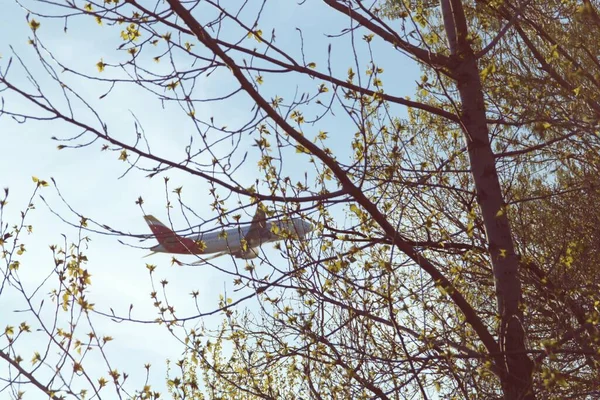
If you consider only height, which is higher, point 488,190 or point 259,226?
point 488,190

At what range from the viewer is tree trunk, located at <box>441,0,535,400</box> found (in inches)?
172

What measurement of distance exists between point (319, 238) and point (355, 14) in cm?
155

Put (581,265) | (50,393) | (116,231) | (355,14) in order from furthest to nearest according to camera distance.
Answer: (581,265) < (355,14) < (116,231) < (50,393)

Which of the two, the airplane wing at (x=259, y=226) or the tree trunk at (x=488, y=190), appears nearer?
the airplane wing at (x=259, y=226)

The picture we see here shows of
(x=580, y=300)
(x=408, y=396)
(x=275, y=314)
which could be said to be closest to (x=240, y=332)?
(x=275, y=314)

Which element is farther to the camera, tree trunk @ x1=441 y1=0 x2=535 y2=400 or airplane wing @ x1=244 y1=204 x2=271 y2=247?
tree trunk @ x1=441 y1=0 x2=535 y2=400

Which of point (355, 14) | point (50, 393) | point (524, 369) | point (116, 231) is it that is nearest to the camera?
point (50, 393)

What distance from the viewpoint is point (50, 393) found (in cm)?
340

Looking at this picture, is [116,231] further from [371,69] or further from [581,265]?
[581,265]

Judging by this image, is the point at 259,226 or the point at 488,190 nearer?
the point at 259,226

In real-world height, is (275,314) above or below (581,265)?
below

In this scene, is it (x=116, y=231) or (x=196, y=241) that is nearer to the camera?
(x=116, y=231)

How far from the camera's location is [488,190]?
471 centimetres

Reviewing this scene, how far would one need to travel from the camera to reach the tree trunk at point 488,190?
4.37 meters
